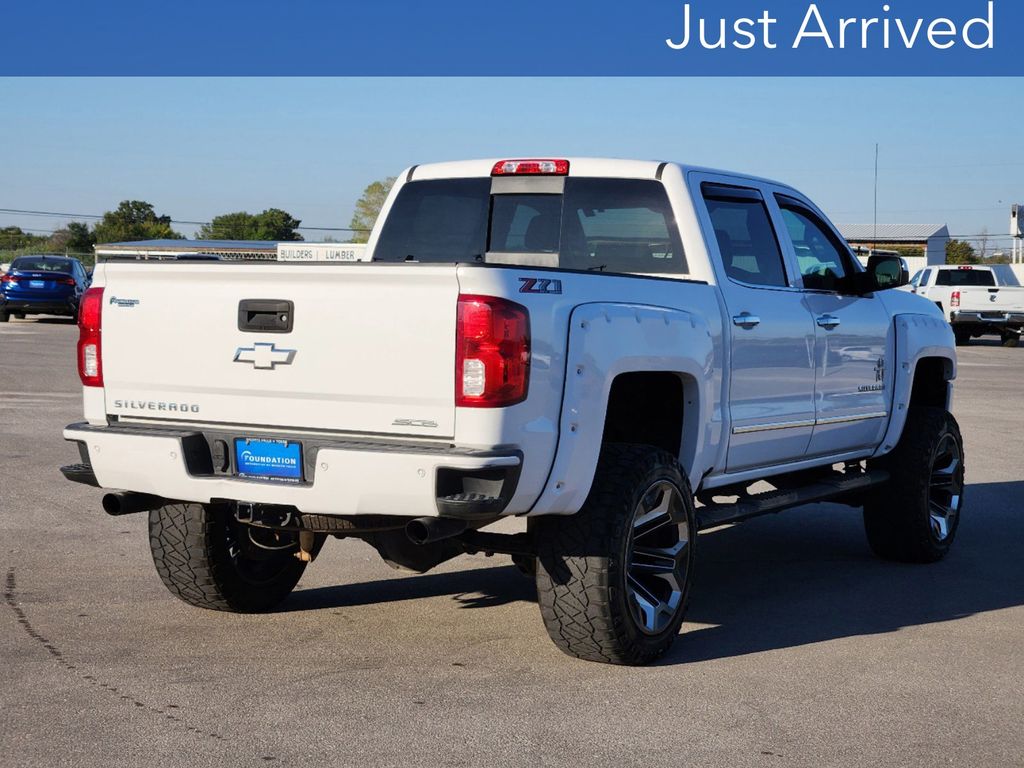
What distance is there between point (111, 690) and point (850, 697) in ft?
9.07

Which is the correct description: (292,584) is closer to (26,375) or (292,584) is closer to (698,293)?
(698,293)

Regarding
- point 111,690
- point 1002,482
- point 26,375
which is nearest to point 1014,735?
point 111,690

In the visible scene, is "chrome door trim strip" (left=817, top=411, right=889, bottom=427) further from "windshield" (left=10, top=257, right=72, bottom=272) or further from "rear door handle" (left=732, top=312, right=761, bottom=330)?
"windshield" (left=10, top=257, right=72, bottom=272)

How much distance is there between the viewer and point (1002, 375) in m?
23.5

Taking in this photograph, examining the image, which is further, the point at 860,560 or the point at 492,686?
the point at 860,560

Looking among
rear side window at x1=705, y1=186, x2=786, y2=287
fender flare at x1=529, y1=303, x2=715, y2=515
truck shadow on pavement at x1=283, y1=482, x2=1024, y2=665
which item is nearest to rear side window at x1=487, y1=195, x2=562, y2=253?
rear side window at x1=705, y1=186, x2=786, y2=287

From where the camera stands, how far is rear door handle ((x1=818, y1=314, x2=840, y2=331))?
23.6 feet

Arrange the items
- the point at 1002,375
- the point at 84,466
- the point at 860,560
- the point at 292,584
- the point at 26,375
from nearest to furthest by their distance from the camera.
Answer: the point at 84,466 → the point at 292,584 → the point at 860,560 → the point at 26,375 → the point at 1002,375

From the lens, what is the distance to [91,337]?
Answer: 5719 mm

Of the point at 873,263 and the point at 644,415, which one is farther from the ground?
the point at 873,263

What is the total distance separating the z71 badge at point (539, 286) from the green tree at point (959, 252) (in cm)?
10521

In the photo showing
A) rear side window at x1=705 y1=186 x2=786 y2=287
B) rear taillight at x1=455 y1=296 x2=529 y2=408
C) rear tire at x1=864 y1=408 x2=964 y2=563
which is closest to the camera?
rear taillight at x1=455 y1=296 x2=529 y2=408

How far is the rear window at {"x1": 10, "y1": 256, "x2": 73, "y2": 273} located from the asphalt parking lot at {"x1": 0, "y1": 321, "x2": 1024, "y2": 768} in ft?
85.0

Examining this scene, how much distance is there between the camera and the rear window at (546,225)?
6613mm
